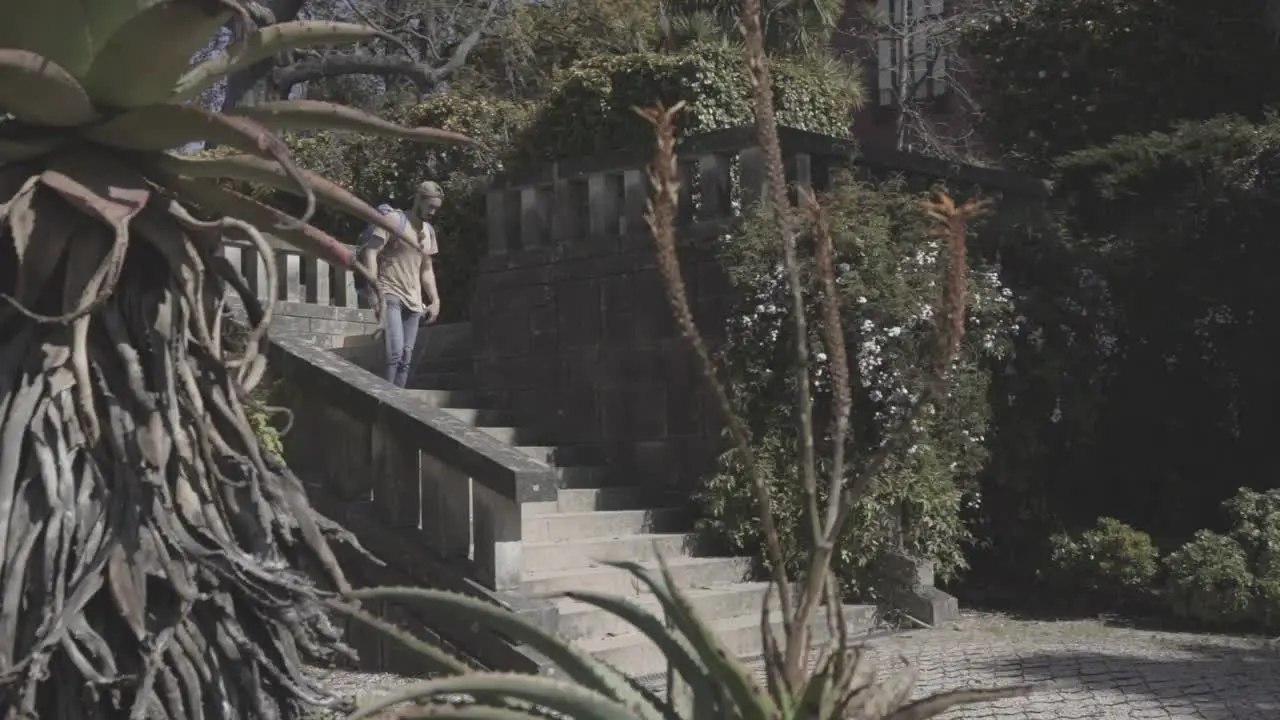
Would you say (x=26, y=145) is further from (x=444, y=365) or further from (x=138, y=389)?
(x=444, y=365)

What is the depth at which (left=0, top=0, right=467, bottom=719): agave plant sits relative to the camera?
10.5 feet

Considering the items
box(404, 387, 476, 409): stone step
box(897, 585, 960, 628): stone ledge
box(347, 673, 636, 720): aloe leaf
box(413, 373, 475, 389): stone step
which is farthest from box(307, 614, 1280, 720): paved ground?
box(413, 373, 475, 389): stone step

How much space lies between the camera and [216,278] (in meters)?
3.64

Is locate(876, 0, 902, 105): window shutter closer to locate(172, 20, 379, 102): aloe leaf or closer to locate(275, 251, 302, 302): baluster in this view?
locate(275, 251, 302, 302): baluster

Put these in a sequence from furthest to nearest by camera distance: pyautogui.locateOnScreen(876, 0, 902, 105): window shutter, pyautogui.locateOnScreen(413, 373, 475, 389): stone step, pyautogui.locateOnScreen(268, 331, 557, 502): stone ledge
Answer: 1. pyautogui.locateOnScreen(876, 0, 902, 105): window shutter
2. pyautogui.locateOnScreen(413, 373, 475, 389): stone step
3. pyautogui.locateOnScreen(268, 331, 557, 502): stone ledge

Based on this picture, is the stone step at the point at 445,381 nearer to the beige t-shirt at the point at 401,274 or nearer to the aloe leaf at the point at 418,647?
the beige t-shirt at the point at 401,274

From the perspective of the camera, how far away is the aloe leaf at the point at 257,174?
3.48 metres

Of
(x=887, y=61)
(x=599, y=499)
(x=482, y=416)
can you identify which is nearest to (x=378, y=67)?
(x=887, y=61)

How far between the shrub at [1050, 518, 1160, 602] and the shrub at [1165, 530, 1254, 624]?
0.25m

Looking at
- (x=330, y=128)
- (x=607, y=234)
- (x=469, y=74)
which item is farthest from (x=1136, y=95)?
(x=469, y=74)

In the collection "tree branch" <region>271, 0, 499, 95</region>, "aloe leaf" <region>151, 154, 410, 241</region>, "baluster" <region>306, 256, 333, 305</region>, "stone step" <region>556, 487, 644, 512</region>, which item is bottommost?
"stone step" <region>556, 487, 644, 512</region>

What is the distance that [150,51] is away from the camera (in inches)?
130

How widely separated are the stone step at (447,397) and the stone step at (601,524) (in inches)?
66.2

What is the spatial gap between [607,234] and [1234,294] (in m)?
4.36
